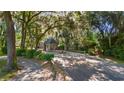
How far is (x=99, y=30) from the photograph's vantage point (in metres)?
4.48

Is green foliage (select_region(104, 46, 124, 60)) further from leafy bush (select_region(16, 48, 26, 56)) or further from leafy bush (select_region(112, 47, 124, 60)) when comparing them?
leafy bush (select_region(16, 48, 26, 56))

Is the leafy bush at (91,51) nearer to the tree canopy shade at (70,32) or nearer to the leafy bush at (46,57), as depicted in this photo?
the tree canopy shade at (70,32)

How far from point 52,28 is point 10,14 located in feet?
2.42

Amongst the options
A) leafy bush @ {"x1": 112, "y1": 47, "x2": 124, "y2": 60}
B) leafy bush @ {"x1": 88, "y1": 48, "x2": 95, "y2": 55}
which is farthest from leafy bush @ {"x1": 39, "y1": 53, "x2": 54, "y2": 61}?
leafy bush @ {"x1": 112, "y1": 47, "x2": 124, "y2": 60}

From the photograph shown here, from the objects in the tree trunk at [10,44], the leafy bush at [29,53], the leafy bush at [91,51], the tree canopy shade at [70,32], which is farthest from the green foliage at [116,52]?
the tree trunk at [10,44]

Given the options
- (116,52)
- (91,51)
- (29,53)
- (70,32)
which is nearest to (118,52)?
(116,52)

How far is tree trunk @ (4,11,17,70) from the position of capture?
4496mm

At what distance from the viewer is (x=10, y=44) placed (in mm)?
4531

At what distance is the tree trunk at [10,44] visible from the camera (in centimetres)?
450

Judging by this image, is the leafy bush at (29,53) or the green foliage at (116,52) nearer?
the green foliage at (116,52)
